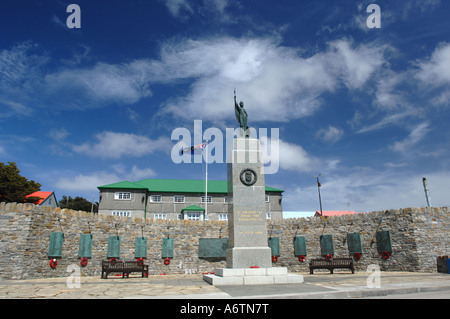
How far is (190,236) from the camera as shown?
18.0 meters

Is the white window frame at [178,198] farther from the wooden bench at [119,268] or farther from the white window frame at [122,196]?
the wooden bench at [119,268]

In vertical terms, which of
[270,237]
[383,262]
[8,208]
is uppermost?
[8,208]

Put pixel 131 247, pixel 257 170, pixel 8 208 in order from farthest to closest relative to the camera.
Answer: pixel 131 247
pixel 8 208
pixel 257 170

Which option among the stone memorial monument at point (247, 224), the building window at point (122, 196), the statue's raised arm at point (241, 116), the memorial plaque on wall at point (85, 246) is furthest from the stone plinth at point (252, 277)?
the building window at point (122, 196)

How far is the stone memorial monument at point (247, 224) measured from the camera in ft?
32.8

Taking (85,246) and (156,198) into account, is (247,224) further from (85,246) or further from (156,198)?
(156,198)

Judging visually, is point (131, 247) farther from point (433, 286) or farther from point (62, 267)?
point (433, 286)

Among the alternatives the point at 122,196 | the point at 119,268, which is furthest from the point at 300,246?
the point at 122,196

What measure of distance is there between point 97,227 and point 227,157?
928cm

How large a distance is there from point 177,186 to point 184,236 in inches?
925

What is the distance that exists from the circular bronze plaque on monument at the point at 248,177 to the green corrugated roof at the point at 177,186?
1115 inches
